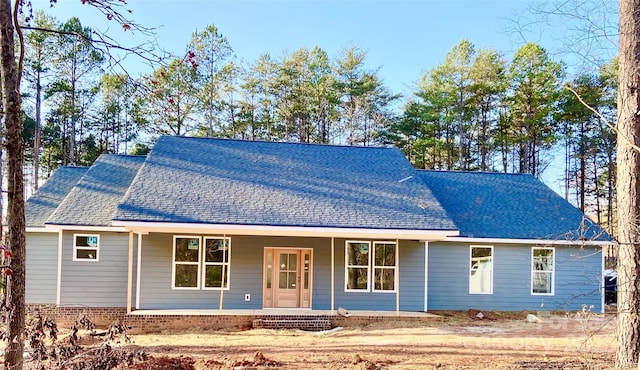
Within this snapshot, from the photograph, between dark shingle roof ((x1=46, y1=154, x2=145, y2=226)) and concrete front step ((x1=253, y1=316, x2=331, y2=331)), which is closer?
concrete front step ((x1=253, y1=316, x2=331, y2=331))

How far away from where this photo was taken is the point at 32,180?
30.4 meters

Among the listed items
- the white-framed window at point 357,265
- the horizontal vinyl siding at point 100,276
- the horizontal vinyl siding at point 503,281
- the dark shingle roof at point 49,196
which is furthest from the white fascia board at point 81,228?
the horizontal vinyl siding at point 503,281

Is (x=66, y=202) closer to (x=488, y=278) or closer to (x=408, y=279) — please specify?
(x=408, y=279)

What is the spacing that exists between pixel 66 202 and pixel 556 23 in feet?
40.8

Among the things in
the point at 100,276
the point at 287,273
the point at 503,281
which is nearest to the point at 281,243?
the point at 287,273

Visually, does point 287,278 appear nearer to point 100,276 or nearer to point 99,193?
point 100,276

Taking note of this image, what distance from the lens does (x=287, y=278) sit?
43.2 ft

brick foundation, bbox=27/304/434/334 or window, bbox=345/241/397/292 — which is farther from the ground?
window, bbox=345/241/397/292

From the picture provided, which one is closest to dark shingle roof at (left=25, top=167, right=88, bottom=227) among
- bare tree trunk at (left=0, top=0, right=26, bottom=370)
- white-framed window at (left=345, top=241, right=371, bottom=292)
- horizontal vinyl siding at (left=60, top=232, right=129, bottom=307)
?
horizontal vinyl siding at (left=60, top=232, right=129, bottom=307)

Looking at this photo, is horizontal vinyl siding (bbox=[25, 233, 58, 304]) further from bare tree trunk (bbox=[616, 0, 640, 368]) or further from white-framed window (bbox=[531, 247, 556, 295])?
white-framed window (bbox=[531, 247, 556, 295])

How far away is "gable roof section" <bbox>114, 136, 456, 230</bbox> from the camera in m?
11.9

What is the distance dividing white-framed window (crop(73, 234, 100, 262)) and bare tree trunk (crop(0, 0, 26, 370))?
9.55 m

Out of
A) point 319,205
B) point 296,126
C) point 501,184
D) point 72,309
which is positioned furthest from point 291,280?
point 296,126

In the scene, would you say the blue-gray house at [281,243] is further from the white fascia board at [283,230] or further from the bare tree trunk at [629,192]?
the bare tree trunk at [629,192]
